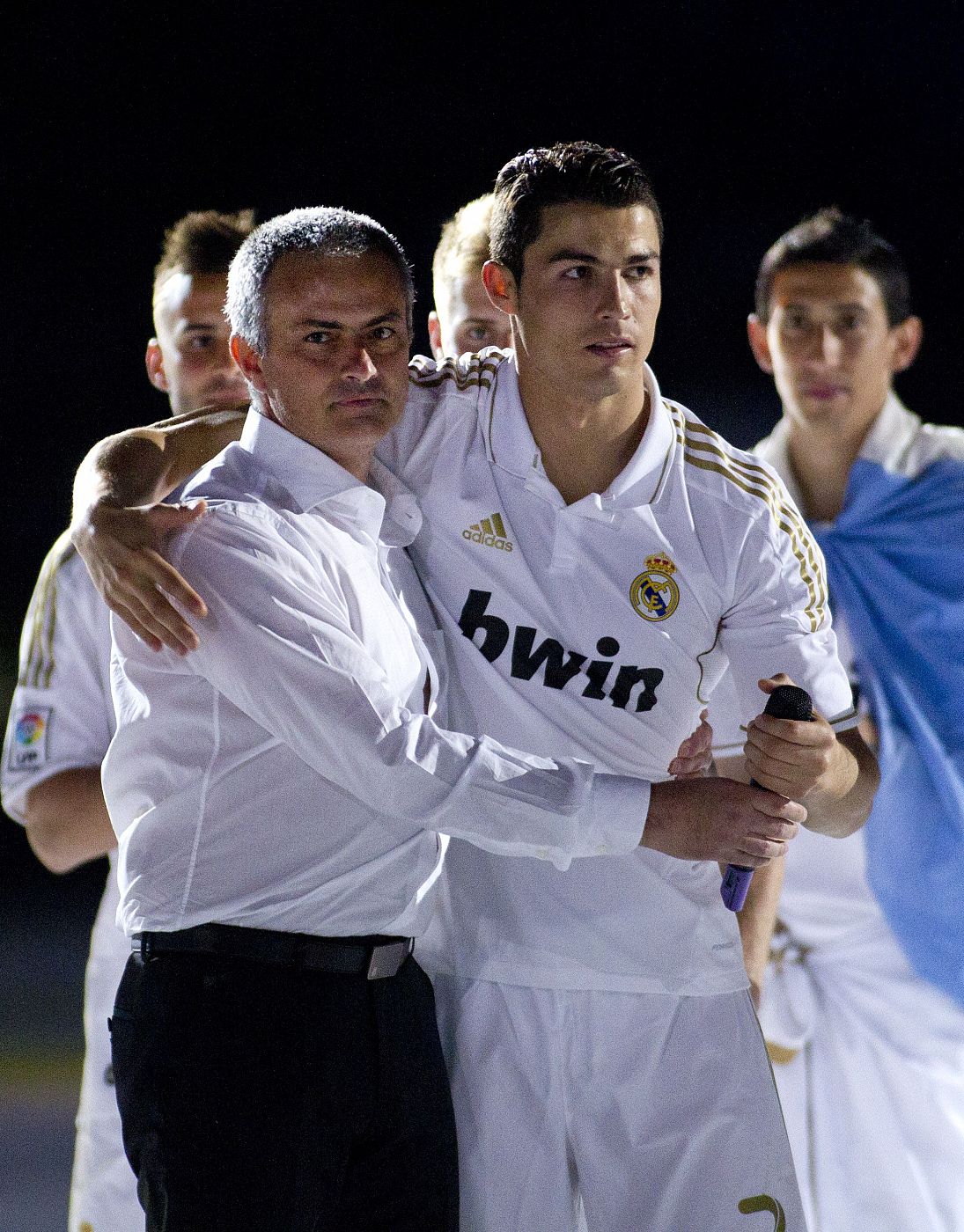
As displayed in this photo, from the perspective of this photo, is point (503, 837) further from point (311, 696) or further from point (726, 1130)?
point (726, 1130)

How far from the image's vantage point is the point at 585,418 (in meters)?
1.92

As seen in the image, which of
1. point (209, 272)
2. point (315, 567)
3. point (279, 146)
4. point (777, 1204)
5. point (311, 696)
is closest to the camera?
point (311, 696)

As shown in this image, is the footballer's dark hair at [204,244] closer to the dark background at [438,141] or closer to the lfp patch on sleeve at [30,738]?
the lfp patch on sleeve at [30,738]

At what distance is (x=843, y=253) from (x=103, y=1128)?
2.40 m

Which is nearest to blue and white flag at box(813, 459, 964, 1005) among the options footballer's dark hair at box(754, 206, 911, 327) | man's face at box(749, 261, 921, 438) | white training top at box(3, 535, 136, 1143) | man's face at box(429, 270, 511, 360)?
man's face at box(749, 261, 921, 438)

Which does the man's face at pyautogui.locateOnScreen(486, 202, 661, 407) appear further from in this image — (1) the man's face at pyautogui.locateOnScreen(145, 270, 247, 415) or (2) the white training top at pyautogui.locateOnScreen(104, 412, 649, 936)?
(1) the man's face at pyautogui.locateOnScreen(145, 270, 247, 415)

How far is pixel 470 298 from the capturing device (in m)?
2.62

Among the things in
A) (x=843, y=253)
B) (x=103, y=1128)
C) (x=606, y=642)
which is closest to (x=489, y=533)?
(x=606, y=642)

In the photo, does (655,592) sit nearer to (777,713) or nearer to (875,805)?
(777,713)

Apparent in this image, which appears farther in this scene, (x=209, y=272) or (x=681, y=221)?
(x=681, y=221)

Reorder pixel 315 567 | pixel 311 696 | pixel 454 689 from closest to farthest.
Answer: pixel 311 696 < pixel 315 567 < pixel 454 689

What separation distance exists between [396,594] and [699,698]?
1.47 feet

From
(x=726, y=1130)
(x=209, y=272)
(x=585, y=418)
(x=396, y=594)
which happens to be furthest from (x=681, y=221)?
(x=726, y=1130)

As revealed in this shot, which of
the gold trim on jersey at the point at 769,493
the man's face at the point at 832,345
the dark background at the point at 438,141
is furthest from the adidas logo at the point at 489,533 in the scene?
the dark background at the point at 438,141
